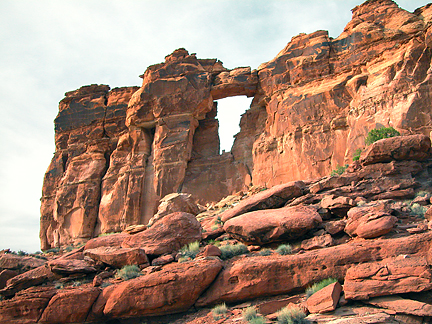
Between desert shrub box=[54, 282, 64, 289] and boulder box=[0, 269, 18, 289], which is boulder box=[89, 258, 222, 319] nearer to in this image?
desert shrub box=[54, 282, 64, 289]

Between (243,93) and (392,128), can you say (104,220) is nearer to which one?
(243,93)

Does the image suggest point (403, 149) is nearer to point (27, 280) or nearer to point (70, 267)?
point (70, 267)

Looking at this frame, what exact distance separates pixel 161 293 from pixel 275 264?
3343 millimetres

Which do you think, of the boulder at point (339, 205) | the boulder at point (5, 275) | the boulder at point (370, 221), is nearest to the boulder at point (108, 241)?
the boulder at point (5, 275)

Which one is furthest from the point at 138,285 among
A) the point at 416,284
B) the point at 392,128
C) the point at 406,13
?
the point at 406,13

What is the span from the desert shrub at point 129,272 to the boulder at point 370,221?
6.92m

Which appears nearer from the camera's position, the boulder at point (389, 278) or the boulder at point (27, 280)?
the boulder at point (389, 278)

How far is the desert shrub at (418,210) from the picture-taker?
38.5ft

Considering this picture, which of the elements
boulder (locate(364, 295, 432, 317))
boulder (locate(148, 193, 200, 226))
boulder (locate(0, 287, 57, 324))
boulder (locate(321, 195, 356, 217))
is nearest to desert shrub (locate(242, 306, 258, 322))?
boulder (locate(364, 295, 432, 317))

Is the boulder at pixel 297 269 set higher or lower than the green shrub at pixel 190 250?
lower

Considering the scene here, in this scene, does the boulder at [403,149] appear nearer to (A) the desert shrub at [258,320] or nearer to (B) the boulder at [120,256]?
(A) the desert shrub at [258,320]

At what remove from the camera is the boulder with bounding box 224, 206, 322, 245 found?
1209 centimetres

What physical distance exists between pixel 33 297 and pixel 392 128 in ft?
62.6

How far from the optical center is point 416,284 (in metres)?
8.16
